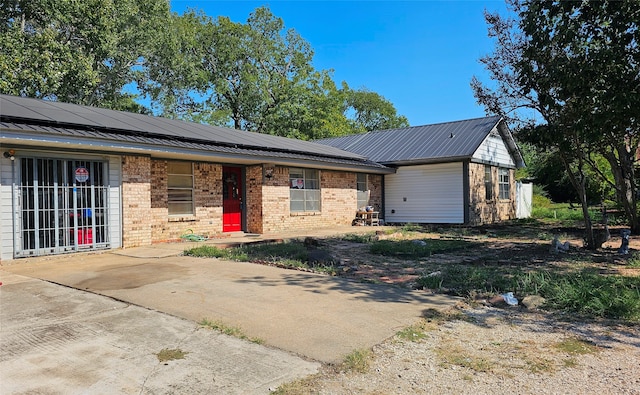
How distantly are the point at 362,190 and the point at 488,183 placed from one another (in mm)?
5941

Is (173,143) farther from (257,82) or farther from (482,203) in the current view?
(257,82)

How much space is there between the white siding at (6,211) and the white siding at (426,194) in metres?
15.1

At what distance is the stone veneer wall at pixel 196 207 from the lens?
40.2 feet

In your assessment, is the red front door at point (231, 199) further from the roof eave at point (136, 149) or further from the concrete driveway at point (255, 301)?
the concrete driveway at point (255, 301)

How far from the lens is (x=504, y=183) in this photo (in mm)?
22016

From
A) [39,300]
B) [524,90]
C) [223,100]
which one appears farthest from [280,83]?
[39,300]

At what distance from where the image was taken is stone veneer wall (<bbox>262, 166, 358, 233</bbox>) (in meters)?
15.0

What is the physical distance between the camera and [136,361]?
3.63 m

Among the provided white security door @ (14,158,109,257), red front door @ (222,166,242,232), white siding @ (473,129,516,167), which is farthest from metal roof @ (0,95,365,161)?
white siding @ (473,129,516,167)

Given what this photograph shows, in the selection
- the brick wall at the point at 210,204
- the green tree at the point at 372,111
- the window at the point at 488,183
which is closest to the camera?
the brick wall at the point at 210,204

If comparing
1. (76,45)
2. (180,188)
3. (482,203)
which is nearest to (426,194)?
(482,203)

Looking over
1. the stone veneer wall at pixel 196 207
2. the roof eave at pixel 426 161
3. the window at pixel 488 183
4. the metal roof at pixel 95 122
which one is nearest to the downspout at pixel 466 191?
the roof eave at pixel 426 161

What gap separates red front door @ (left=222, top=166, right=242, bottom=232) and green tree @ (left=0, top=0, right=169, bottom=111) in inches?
442

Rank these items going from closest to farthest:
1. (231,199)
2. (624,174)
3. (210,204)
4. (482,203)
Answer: (624,174) → (210,204) → (231,199) → (482,203)
